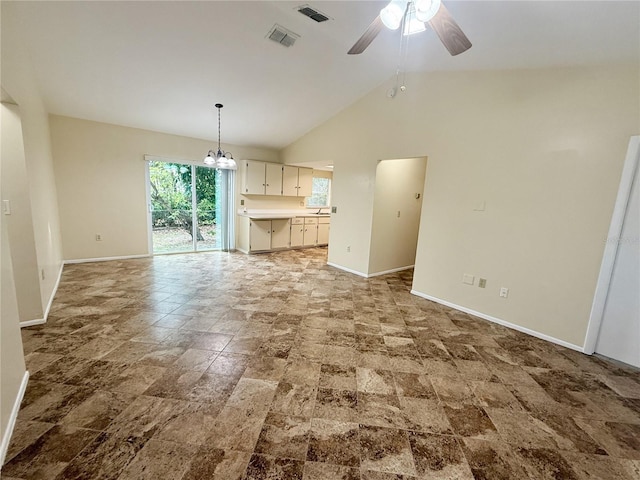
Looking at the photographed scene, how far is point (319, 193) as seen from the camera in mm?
7816

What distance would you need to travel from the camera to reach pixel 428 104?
12.1 ft

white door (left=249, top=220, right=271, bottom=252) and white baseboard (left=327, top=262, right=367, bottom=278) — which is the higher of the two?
white door (left=249, top=220, right=271, bottom=252)

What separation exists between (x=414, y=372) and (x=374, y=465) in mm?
958

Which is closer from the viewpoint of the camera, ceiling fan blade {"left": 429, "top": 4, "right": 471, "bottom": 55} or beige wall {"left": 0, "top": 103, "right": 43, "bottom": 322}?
ceiling fan blade {"left": 429, "top": 4, "right": 471, "bottom": 55}

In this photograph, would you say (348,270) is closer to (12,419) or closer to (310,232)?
(310,232)

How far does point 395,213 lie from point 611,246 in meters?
2.87

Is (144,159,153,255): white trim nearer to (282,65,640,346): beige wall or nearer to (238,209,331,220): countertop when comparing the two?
(238,209,331,220): countertop

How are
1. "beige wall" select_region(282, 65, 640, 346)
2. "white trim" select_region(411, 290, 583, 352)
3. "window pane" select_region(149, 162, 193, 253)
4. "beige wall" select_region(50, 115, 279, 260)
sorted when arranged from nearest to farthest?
1. "beige wall" select_region(282, 65, 640, 346)
2. "white trim" select_region(411, 290, 583, 352)
3. "beige wall" select_region(50, 115, 279, 260)
4. "window pane" select_region(149, 162, 193, 253)

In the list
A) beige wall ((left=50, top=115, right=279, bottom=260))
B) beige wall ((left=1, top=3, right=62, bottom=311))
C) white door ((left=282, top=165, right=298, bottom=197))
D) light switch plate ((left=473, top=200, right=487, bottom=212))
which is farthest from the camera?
white door ((left=282, top=165, right=298, bottom=197))

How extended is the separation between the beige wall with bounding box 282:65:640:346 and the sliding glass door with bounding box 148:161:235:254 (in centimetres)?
381

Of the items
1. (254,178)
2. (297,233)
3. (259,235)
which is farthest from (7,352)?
(297,233)

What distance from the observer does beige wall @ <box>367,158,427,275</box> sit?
467 cm

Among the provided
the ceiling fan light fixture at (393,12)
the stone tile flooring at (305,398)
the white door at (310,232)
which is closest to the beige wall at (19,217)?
the stone tile flooring at (305,398)

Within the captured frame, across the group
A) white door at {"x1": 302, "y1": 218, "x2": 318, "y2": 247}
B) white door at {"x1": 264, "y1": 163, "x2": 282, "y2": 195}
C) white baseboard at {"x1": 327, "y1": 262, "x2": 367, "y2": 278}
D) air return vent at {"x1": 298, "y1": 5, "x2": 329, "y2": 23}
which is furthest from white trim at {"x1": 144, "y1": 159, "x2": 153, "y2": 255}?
air return vent at {"x1": 298, "y1": 5, "x2": 329, "y2": 23}
